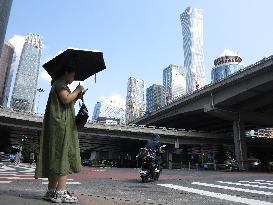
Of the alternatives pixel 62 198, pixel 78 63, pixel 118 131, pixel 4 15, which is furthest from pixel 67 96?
pixel 4 15

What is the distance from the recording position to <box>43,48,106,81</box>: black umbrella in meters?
4.26

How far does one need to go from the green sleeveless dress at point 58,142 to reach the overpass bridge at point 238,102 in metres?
37.5

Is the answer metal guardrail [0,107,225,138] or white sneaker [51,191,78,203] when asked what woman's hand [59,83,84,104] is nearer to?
white sneaker [51,191,78,203]

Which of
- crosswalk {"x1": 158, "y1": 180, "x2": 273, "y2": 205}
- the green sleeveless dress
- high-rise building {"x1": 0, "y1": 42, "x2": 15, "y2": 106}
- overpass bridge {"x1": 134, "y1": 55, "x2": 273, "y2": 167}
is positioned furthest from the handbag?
high-rise building {"x1": 0, "y1": 42, "x2": 15, "y2": 106}

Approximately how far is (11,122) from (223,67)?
149659mm

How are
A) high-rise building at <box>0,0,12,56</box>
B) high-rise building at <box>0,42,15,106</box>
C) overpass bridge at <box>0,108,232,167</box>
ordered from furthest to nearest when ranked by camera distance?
1. high-rise building at <box>0,42,15,106</box>
2. high-rise building at <box>0,0,12,56</box>
3. overpass bridge at <box>0,108,232,167</box>

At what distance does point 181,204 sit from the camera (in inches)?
208

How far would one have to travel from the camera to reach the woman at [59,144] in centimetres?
395

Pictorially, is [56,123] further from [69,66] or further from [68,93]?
[69,66]

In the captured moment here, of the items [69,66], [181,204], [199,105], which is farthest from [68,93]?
[199,105]

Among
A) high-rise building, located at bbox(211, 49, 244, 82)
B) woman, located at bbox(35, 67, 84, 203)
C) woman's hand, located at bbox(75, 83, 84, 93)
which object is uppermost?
high-rise building, located at bbox(211, 49, 244, 82)

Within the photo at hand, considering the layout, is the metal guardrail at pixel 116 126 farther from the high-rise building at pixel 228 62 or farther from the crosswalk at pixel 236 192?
the high-rise building at pixel 228 62

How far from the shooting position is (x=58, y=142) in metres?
4.00

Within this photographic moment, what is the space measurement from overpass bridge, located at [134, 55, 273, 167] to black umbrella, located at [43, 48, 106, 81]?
121 feet
